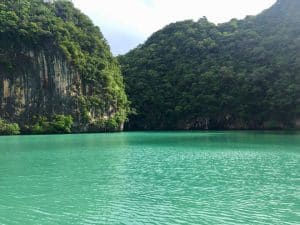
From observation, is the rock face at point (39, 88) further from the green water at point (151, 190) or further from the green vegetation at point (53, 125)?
the green water at point (151, 190)

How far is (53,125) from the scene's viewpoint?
218 ft

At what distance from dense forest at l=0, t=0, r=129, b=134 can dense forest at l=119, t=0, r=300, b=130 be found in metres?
9.35

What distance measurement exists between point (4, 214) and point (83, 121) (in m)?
57.7

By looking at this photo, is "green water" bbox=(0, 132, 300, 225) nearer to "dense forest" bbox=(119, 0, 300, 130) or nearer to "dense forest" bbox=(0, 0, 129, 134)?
"dense forest" bbox=(0, 0, 129, 134)

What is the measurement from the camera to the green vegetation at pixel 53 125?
65531 millimetres

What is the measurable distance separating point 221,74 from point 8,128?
3856 cm

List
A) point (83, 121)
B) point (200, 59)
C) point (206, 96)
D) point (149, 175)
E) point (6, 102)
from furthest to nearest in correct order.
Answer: point (200, 59) < point (206, 96) < point (83, 121) < point (6, 102) < point (149, 175)

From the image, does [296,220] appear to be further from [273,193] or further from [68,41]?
[68,41]

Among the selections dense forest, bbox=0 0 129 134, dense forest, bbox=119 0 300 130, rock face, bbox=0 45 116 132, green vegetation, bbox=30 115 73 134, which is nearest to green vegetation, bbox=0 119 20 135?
dense forest, bbox=0 0 129 134

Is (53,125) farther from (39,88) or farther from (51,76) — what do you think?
(51,76)

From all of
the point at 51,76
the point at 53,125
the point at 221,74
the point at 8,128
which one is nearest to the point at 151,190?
the point at 8,128

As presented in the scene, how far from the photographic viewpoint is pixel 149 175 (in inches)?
823

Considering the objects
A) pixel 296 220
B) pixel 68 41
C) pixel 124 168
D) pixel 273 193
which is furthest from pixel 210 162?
pixel 68 41

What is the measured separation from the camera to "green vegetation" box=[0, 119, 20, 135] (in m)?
61.7
